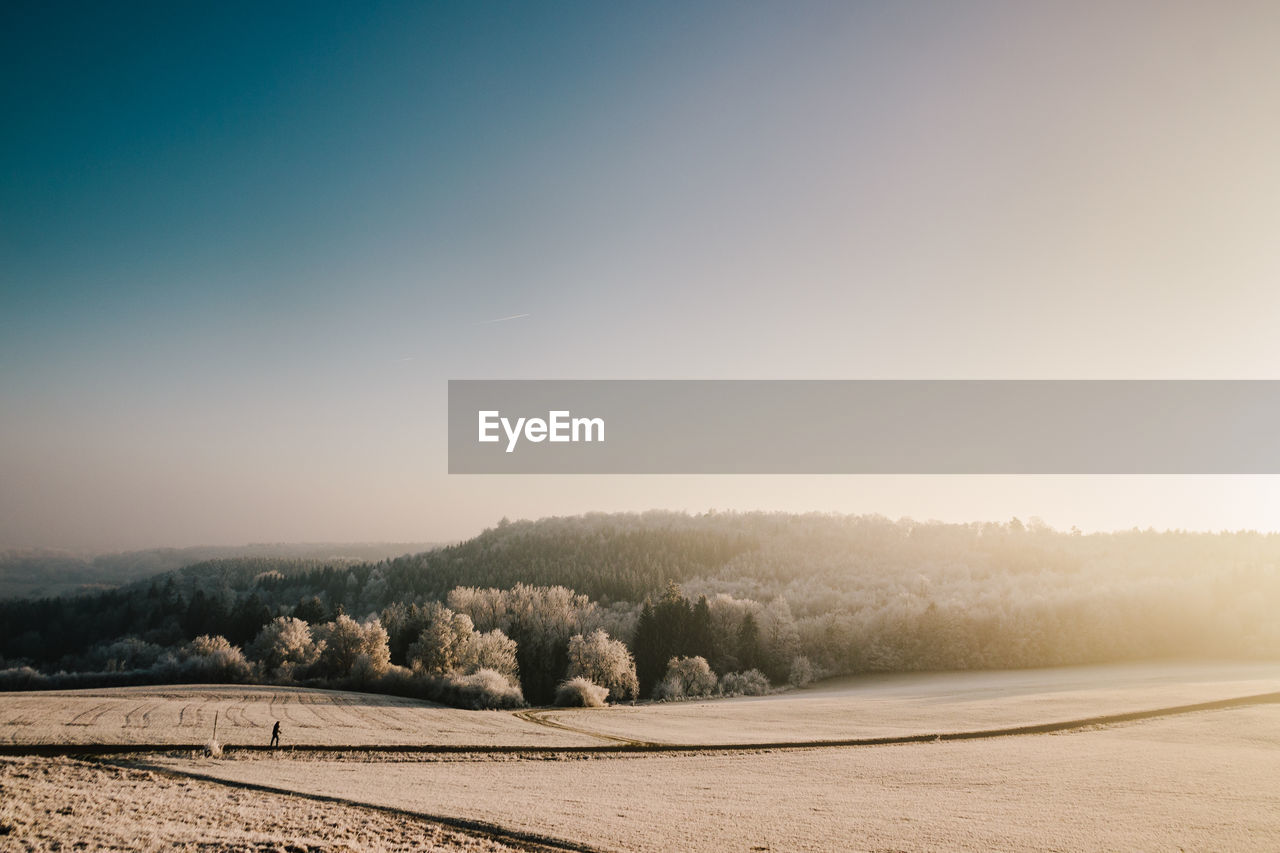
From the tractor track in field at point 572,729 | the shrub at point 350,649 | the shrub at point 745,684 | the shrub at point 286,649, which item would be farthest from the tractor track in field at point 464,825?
the shrub at point 745,684

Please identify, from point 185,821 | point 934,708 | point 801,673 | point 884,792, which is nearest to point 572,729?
point 884,792

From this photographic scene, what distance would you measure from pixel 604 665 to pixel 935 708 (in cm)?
3915

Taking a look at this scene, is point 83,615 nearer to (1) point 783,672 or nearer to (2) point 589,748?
(1) point 783,672

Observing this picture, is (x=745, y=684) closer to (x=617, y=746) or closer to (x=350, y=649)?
(x=350, y=649)

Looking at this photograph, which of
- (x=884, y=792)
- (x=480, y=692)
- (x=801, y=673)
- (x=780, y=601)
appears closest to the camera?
(x=884, y=792)

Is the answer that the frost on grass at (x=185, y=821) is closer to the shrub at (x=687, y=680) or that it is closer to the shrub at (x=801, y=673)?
the shrub at (x=687, y=680)

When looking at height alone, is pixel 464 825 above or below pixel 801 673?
above

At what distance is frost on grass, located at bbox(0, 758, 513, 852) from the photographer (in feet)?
→ 58.9

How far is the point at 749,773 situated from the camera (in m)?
32.9

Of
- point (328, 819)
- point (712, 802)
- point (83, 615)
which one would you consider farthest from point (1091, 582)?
point (83, 615)

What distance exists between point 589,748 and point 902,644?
231 feet

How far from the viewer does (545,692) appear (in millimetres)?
88438

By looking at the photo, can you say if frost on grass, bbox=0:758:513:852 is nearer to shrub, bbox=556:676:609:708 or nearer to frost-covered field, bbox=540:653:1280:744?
frost-covered field, bbox=540:653:1280:744

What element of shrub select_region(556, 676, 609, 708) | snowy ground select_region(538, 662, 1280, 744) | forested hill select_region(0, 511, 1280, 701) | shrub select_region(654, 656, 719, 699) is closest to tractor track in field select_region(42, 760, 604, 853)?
snowy ground select_region(538, 662, 1280, 744)
